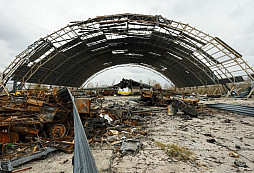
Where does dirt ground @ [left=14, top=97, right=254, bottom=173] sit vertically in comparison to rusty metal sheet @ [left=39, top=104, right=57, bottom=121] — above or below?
below

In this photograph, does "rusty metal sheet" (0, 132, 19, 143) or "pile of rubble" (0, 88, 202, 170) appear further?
"rusty metal sheet" (0, 132, 19, 143)

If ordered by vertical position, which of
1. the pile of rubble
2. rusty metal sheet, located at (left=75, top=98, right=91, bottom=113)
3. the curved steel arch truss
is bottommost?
the pile of rubble

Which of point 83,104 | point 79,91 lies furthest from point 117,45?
point 83,104

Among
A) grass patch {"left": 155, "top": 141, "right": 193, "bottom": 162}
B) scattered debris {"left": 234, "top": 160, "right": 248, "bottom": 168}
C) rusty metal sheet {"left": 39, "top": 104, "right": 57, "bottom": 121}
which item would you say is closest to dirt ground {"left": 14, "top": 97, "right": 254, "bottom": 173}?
scattered debris {"left": 234, "top": 160, "right": 248, "bottom": 168}

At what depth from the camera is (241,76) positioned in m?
16.0

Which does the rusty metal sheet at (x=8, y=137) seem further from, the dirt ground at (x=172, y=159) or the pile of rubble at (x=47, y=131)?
the dirt ground at (x=172, y=159)

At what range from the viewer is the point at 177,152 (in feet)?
11.1

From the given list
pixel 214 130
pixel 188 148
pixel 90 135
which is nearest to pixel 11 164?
pixel 90 135

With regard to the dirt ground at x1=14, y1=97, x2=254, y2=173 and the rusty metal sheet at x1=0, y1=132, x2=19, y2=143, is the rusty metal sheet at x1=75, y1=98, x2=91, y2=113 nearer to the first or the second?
the dirt ground at x1=14, y1=97, x2=254, y2=173

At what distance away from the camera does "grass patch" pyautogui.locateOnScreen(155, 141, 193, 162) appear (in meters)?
3.19

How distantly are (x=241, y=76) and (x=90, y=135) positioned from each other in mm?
21008

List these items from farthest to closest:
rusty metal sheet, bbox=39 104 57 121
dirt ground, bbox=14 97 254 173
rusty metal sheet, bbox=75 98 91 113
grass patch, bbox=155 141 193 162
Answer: rusty metal sheet, bbox=75 98 91 113
rusty metal sheet, bbox=39 104 57 121
grass patch, bbox=155 141 193 162
dirt ground, bbox=14 97 254 173

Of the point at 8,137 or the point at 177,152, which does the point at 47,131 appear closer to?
the point at 8,137

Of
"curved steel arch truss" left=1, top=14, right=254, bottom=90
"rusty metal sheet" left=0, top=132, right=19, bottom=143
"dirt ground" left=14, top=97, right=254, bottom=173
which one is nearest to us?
"dirt ground" left=14, top=97, right=254, bottom=173
